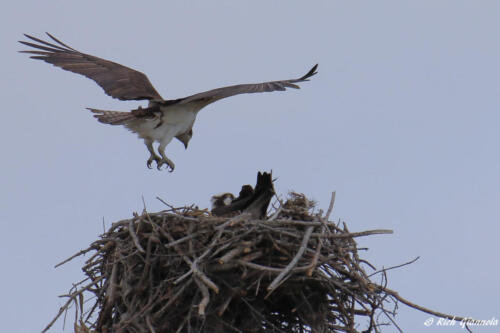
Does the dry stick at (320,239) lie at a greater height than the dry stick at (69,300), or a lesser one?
greater

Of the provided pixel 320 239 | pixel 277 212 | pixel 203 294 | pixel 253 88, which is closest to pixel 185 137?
pixel 253 88

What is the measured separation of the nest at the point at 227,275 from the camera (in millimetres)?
8664

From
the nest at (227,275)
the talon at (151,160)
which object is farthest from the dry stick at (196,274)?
the talon at (151,160)

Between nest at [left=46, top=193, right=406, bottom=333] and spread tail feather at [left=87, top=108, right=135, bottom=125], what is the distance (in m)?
1.58

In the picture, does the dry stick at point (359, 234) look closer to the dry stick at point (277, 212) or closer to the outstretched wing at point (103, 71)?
the dry stick at point (277, 212)

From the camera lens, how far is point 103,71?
1135cm

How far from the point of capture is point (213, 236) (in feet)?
28.9

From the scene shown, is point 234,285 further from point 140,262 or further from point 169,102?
point 169,102

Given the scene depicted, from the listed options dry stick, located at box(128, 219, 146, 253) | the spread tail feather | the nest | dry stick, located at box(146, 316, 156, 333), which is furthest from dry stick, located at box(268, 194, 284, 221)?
the spread tail feather

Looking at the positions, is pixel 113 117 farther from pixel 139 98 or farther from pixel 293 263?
pixel 293 263

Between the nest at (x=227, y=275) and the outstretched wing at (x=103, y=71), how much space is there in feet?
6.66

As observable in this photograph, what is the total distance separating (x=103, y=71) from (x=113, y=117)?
A: 3.00 ft

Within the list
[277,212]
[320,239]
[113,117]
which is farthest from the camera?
[113,117]

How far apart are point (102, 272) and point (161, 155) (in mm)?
2018
